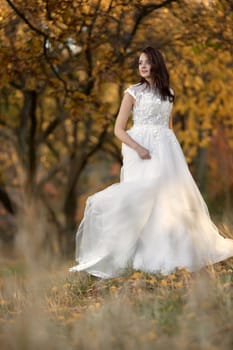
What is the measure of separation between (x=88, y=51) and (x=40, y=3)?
169cm

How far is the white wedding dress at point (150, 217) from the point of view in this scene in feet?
21.7

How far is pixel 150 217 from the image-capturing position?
22.2ft

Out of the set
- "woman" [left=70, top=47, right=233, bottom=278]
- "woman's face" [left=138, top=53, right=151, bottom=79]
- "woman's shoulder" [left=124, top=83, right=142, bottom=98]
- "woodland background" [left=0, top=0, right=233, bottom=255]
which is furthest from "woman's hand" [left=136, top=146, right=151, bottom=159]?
"woodland background" [left=0, top=0, right=233, bottom=255]

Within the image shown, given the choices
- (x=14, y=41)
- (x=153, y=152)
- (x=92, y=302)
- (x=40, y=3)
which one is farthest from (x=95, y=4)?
(x=92, y=302)

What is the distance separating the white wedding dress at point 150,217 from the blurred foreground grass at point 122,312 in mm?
172

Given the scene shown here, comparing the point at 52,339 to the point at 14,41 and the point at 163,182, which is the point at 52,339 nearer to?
the point at 163,182

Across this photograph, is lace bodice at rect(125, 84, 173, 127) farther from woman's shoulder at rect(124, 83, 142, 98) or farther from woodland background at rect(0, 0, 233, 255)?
woodland background at rect(0, 0, 233, 255)

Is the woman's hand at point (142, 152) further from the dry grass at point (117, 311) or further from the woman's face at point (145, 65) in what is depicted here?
the dry grass at point (117, 311)

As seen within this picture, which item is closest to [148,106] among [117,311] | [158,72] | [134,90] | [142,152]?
[134,90]

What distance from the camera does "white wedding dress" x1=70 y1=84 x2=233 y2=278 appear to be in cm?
663

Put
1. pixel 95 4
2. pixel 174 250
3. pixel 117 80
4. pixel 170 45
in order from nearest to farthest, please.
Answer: pixel 174 250
pixel 95 4
pixel 117 80
pixel 170 45

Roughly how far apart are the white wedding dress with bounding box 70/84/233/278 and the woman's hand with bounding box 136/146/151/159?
0.28ft

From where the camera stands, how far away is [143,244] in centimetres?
670

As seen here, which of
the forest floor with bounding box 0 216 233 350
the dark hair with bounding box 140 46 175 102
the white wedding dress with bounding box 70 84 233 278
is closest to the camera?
the forest floor with bounding box 0 216 233 350
